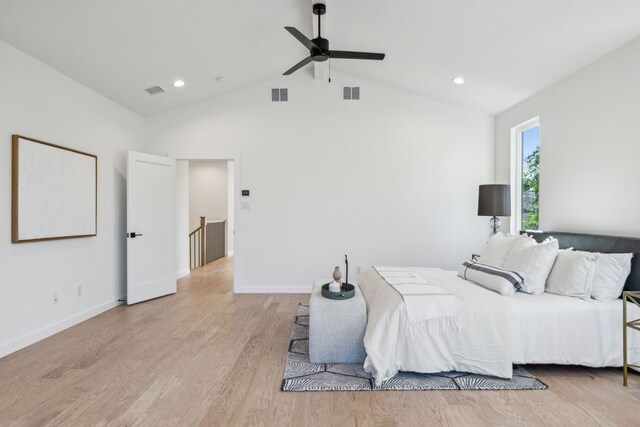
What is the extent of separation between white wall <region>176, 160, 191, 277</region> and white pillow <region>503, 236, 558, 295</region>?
529 cm

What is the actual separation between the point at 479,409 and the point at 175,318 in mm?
3266

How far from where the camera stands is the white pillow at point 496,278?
2.78 m

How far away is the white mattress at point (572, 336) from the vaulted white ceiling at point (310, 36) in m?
2.36

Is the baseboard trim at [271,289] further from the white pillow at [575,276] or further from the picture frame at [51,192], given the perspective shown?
the white pillow at [575,276]

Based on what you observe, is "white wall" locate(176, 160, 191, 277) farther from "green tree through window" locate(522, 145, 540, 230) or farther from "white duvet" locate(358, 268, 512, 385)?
"green tree through window" locate(522, 145, 540, 230)

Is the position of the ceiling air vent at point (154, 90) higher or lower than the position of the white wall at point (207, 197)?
higher

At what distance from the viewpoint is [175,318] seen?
4.00m

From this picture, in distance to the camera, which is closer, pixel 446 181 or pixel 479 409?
pixel 479 409

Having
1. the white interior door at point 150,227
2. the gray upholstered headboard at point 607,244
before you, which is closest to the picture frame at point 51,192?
the white interior door at point 150,227

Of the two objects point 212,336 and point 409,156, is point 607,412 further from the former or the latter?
point 409,156

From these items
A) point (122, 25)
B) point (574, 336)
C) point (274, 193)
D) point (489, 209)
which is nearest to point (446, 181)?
point (489, 209)

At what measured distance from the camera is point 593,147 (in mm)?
3365

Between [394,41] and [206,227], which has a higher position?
[394,41]

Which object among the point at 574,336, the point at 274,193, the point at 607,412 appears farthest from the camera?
the point at 274,193
